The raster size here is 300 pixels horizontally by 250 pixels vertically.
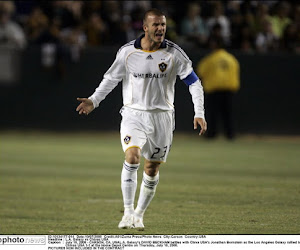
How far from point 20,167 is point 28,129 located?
714cm

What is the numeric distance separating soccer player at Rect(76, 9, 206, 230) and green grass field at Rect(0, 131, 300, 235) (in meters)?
0.45

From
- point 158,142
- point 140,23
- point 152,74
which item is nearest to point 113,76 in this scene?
point 152,74

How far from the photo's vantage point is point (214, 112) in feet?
70.2

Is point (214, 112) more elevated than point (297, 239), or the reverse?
point (297, 239)

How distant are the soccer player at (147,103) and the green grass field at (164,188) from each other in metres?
0.45

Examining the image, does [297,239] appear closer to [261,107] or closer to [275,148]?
[275,148]

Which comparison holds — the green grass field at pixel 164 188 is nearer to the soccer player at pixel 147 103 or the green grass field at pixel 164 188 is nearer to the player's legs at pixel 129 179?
the player's legs at pixel 129 179

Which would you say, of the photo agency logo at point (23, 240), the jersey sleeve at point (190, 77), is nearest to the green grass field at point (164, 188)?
the photo agency logo at point (23, 240)

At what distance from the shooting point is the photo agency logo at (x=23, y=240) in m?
7.12

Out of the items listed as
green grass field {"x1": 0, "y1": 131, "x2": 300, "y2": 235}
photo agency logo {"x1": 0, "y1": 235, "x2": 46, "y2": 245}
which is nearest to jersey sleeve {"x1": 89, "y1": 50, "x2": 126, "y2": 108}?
green grass field {"x1": 0, "y1": 131, "x2": 300, "y2": 235}

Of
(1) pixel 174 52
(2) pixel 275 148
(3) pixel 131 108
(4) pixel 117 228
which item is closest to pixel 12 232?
(4) pixel 117 228

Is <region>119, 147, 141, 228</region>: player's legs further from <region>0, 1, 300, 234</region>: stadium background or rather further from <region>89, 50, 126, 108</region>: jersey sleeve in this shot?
<region>0, 1, 300, 234</region>: stadium background

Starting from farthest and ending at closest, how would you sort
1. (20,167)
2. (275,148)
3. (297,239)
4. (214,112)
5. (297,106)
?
(297,106) < (214,112) < (275,148) < (20,167) < (297,239)

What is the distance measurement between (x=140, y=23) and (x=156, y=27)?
13.3 metres
